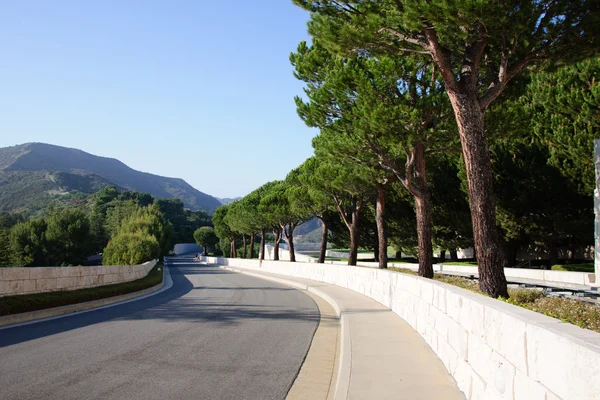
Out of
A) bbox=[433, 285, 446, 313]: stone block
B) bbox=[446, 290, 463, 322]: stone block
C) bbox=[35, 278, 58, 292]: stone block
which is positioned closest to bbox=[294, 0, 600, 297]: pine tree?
bbox=[433, 285, 446, 313]: stone block

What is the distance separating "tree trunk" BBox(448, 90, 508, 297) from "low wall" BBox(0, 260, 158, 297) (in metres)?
12.0

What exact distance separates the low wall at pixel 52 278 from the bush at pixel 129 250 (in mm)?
14627

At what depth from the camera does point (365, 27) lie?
41.2 feet

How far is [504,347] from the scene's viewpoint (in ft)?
15.6

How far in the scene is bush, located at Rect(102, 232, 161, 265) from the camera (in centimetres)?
3831

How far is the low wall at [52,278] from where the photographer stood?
47.8 feet

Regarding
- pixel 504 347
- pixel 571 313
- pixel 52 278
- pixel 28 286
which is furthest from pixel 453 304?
pixel 52 278

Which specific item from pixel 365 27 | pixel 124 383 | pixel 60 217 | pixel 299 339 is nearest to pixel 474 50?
pixel 365 27

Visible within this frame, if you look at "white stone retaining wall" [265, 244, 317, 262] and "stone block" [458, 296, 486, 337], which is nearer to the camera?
"stone block" [458, 296, 486, 337]

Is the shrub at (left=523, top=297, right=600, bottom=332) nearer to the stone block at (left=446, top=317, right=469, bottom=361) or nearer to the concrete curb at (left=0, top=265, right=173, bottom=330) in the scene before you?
the stone block at (left=446, top=317, right=469, bottom=361)

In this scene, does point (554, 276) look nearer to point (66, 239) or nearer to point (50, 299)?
point (50, 299)

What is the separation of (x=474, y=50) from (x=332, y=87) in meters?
8.66

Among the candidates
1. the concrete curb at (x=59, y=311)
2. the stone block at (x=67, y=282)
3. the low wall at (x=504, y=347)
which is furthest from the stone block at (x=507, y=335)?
the stone block at (x=67, y=282)

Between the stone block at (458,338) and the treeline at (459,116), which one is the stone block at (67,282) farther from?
the stone block at (458,338)
